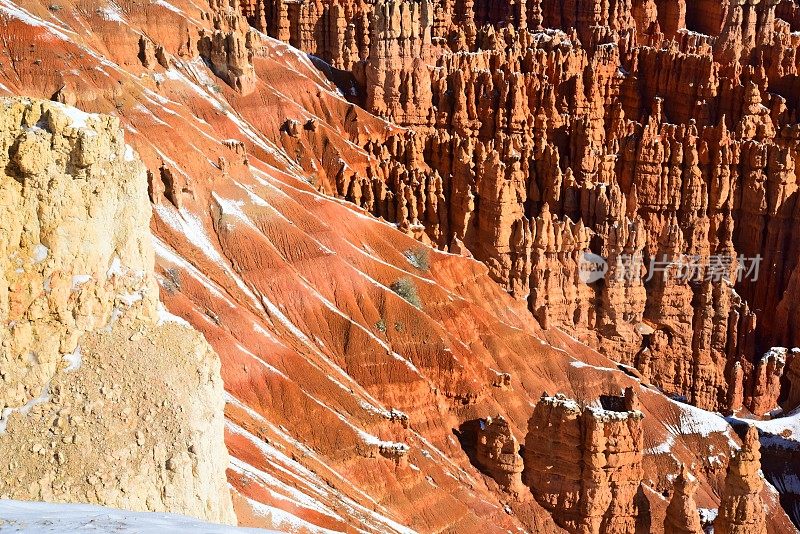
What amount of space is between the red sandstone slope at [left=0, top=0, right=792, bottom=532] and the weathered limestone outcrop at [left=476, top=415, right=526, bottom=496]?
1.84 feet

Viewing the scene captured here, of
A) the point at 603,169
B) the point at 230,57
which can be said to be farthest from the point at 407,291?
the point at 603,169

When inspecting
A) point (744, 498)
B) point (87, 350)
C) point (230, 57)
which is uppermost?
point (87, 350)

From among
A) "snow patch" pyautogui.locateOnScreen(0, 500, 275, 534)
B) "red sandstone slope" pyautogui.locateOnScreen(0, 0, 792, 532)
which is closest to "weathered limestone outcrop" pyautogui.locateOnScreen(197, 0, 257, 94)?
"red sandstone slope" pyautogui.locateOnScreen(0, 0, 792, 532)

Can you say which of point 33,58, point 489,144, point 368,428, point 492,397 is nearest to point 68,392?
point 368,428

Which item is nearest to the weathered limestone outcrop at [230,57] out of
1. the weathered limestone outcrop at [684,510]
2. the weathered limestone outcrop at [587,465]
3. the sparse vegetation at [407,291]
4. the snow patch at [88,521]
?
the sparse vegetation at [407,291]

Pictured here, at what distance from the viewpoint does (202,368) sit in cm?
2364

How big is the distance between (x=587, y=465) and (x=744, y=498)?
595 centimetres

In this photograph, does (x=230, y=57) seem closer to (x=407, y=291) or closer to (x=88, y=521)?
(x=407, y=291)

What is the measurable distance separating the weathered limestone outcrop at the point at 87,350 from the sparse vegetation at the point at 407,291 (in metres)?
31.0

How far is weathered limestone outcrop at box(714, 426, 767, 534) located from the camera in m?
47.3

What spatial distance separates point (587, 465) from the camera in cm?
4931

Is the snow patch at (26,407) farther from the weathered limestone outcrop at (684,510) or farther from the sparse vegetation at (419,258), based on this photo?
the sparse vegetation at (419,258)

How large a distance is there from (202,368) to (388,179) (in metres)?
56.0

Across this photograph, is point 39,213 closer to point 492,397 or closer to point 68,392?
point 68,392
